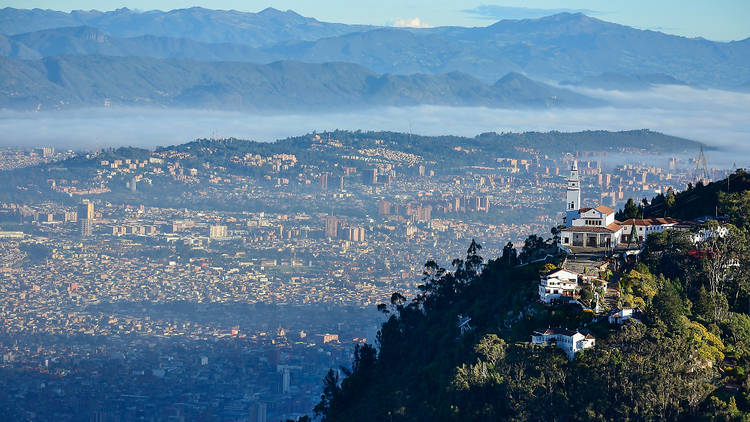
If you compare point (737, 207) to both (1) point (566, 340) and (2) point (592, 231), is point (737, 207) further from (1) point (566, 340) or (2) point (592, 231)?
(1) point (566, 340)

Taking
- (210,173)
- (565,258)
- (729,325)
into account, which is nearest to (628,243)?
(565,258)

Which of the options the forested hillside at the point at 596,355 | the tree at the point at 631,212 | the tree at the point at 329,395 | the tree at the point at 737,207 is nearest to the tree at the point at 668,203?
the tree at the point at 631,212

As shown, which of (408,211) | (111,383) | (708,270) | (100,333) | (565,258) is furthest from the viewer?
(408,211)

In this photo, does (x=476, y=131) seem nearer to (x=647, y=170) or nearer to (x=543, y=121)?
(x=543, y=121)

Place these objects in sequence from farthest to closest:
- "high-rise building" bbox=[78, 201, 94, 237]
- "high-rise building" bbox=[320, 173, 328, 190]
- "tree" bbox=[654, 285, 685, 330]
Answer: "high-rise building" bbox=[320, 173, 328, 190] < "high-rise building" bbox=[78, 201, 94, 237] < "tree" bbox=[654, 285, 685, 330]

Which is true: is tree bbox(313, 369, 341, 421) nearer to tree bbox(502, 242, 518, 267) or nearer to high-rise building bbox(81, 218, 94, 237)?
tree bbox(502, 242, 518, 267)

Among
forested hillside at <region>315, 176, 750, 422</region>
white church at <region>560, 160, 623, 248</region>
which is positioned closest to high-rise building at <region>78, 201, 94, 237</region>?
forested hillside at <region>315, 176, 750, 422</region>
